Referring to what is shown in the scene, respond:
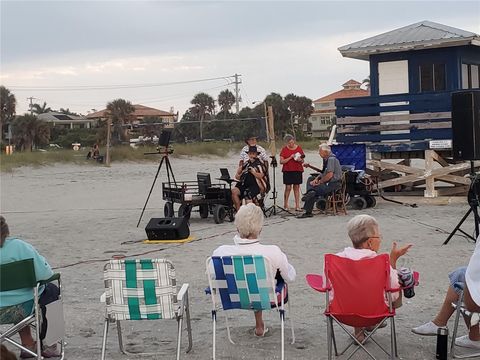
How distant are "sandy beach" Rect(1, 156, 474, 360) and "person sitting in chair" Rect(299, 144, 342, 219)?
0.29 meters

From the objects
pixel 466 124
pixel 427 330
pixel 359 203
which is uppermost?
pixel 466 124

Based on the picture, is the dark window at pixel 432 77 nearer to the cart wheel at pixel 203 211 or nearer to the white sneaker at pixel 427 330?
the cart wheel at pixel 203 211

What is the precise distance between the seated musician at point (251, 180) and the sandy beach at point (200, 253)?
56 centimetres

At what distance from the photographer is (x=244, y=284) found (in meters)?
5.14

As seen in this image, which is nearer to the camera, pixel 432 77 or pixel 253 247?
pixel 253 247

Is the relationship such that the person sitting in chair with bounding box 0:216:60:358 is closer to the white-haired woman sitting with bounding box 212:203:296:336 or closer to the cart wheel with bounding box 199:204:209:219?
the white-haired woman sitting with bounding box 212:203:296:336

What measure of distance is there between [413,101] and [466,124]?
18.6 feet

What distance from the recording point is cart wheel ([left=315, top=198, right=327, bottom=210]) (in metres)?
14.2

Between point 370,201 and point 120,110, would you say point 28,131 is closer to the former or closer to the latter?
point 120,110

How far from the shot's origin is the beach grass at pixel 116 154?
30531mm

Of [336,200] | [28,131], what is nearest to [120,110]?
[28,131]

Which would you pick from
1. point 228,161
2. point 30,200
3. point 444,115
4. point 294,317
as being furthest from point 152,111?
point 294,317

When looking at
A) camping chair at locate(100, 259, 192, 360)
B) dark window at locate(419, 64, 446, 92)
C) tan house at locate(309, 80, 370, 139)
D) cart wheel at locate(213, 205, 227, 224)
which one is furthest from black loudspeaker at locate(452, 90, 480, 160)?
tan house at locate(309, 80, 370, 139)

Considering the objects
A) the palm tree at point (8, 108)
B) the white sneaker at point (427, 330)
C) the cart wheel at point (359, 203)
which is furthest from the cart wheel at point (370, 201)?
the palm tree at point (8, 108)
